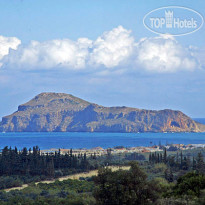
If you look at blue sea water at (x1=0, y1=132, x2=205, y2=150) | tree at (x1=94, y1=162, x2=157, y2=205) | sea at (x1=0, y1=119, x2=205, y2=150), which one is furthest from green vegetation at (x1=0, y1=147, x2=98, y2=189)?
blue sea water at (x1=0, y1=132, x2=205, y2=150)

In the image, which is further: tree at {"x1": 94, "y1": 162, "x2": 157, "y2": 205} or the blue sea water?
the blue sea water

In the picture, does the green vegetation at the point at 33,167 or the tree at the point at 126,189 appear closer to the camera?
the tree at the point at 126,189

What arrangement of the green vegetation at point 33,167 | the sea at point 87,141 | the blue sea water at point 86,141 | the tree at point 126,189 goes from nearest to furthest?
the tree at point 126,189, the green vegetation at point 33,167, the sea at point 87,141, the blue sea water at point 86,141

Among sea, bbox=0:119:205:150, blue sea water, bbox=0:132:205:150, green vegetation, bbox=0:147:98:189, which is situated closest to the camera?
green vegetation, bbox=0:147:98:189

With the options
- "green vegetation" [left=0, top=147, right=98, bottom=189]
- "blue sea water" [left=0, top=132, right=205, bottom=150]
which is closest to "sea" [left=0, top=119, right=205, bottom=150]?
"blue sea water" [left=0, top=132, right=205, bottom=150]

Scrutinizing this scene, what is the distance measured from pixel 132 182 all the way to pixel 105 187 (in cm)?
115

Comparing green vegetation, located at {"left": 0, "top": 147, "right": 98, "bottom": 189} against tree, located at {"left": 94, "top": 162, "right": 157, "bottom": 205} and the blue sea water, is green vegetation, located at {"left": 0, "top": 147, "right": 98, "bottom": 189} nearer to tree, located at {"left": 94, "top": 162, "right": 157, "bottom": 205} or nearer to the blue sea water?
tree, located at {"left": 94, "top": 162, "right": 157, "bottom": 205}

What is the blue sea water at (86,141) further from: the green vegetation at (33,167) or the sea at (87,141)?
the green vegetation at (33,167)

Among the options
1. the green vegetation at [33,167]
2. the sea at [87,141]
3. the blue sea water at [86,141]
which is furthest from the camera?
the blue sea water at [86,141]

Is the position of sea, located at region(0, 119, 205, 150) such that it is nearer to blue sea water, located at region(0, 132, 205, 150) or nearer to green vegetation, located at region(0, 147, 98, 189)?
blue sea water, located at region(0, 132, 205, 150)

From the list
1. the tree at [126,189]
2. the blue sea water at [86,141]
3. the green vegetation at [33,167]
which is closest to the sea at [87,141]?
the blue sea water at [86,141]

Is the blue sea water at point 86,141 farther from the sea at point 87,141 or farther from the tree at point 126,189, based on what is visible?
the tree at point 126,189

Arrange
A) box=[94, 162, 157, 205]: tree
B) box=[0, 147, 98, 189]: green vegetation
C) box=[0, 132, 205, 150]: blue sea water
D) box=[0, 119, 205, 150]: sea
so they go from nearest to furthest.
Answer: box=[94, 162, 157, 205]: tree → box=[0, 147, 98, 189]: green vegetation → box=[0, 119, 205, 150]: sea → box=[0, 132, 205, 150]: blue sea water

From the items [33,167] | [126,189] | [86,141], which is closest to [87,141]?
[86,141]
